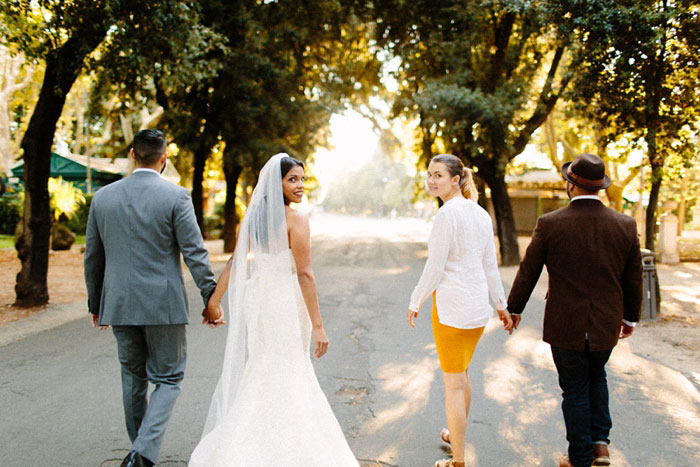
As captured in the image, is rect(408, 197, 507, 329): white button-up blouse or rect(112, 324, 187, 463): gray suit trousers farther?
rect(408, 197, 507, 329): white button-up blouse

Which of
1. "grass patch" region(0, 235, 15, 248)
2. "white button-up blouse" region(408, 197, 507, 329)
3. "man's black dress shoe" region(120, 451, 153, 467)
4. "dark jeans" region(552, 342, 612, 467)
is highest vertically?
"white button-up blouse" region(408, 197, 507, 329)

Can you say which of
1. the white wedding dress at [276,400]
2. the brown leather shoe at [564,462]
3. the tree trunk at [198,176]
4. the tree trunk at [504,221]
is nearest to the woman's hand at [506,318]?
the brown leather shoe at [564,462]

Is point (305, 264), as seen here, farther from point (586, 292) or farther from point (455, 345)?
point (586, 292)

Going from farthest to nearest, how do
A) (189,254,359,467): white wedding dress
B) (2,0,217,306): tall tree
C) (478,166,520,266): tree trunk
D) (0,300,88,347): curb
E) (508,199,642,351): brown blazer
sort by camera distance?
(478,166,520,266): tree trunk < (2,0,217,306): tall tree < (0,300,88,347): curb < (508,199,642,351): brown blazer < (189,254,359,467): white wedding dress

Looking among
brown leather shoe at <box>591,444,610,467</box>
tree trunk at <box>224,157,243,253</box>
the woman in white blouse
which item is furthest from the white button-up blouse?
tree trunk at <box>224,157,243,253</box>

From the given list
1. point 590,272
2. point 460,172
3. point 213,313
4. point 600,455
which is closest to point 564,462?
point 600,455

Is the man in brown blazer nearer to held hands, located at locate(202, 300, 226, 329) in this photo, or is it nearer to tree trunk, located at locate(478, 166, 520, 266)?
held hands, located at locate(202, 300, 226, 329)

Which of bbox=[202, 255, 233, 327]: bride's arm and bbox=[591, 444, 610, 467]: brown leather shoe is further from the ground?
bbox=[202, 255, 233, 327]: bride's arm

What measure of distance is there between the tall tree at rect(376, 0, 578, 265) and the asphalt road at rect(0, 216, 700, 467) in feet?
25.4

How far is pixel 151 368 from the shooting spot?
344 centimetres

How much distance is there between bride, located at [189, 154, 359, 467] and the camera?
3.31 metres

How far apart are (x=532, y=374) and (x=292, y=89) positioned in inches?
546

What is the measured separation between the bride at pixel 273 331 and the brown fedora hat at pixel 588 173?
178 cm

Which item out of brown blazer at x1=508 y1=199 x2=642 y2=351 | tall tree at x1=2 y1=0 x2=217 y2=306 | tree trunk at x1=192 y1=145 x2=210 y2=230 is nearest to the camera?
brown blazer at x1=508 y1=199 x2=642 y2=351
